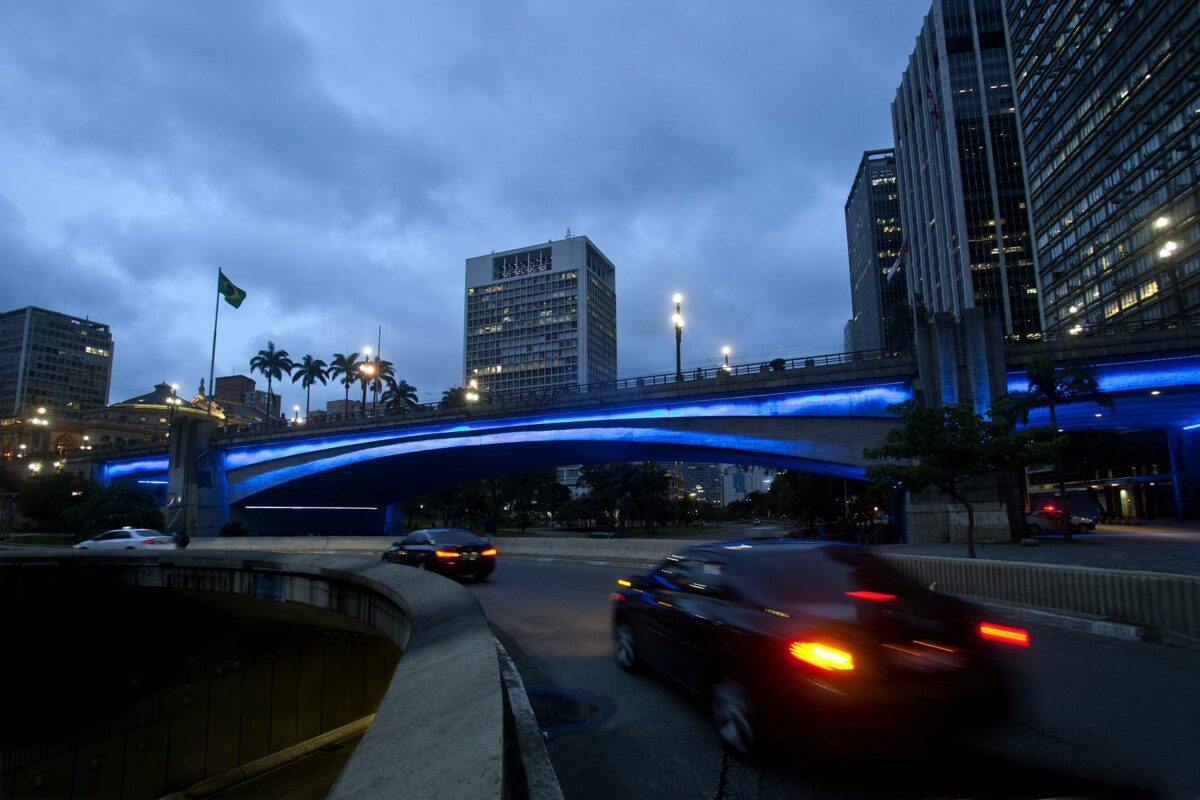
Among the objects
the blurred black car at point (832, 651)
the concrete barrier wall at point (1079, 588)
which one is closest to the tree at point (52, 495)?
the concrete barrier wall at point (1079, 588)

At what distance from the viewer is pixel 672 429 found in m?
39.4

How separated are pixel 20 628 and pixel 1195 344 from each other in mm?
51063

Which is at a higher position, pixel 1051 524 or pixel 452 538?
pixel 452 538

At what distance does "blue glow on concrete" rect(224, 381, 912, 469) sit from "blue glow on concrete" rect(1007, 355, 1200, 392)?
7.41m

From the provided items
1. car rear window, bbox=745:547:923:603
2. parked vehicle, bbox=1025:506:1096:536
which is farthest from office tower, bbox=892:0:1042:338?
car rear window, bbox=745:547:923:603

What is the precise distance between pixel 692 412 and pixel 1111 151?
71.8 meters

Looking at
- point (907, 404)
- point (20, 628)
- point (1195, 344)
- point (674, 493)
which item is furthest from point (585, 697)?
point (674, 493)

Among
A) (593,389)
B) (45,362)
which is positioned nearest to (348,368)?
(593,389)

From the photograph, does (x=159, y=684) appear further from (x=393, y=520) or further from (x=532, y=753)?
(x=393, y=520)

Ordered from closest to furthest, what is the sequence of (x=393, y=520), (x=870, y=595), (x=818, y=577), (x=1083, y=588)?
(x=870, y=595), (x=818, y=577), (x=1083, y=588), (x=393, y=520)

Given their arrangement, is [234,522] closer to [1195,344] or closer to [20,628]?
[20,628]

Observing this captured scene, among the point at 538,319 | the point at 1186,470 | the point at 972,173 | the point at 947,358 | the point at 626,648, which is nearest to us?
the point at 626,648

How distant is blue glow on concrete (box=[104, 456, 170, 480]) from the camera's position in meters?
66.1

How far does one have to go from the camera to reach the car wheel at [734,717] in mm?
4512
